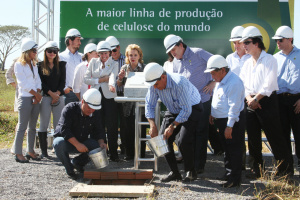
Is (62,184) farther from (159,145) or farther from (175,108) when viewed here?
(175,108)

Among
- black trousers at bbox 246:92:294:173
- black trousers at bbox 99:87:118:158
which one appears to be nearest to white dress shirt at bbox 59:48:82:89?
black trousers at bbox 99:87:118:158

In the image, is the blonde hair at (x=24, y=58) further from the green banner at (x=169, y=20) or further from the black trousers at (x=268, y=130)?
the black trousers at (x=268, y=130)

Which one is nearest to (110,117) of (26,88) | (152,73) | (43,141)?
(43,141)

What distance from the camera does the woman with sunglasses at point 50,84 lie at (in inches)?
244

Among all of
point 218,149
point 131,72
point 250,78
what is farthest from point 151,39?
point 250,78

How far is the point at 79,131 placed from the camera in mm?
5258

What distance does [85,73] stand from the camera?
20.5 ft

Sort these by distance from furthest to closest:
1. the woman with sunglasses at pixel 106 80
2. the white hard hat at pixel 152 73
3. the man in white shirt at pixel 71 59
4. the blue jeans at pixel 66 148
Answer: the man in white shirt at pixel 71 59 → the woman with sunglasses at pixel 106 80 → the blue jeans at pixel 66 148 → the white hard hat at pixel 152 73

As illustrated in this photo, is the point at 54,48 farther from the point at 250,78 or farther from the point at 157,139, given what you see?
the point at 250,78

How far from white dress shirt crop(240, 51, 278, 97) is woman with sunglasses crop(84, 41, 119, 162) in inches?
76.4

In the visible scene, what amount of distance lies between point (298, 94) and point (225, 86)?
126 centimetres

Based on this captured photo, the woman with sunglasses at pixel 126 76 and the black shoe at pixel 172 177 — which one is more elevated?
the woman with sunglasses at pixel 126 76

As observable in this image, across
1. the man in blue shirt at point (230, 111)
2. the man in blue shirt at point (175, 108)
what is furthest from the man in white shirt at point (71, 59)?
the man in blue shirt at point (230, 111)

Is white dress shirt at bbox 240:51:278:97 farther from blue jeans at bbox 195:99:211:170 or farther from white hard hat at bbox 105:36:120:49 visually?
white hard hat at bbox 105:36:120:49
